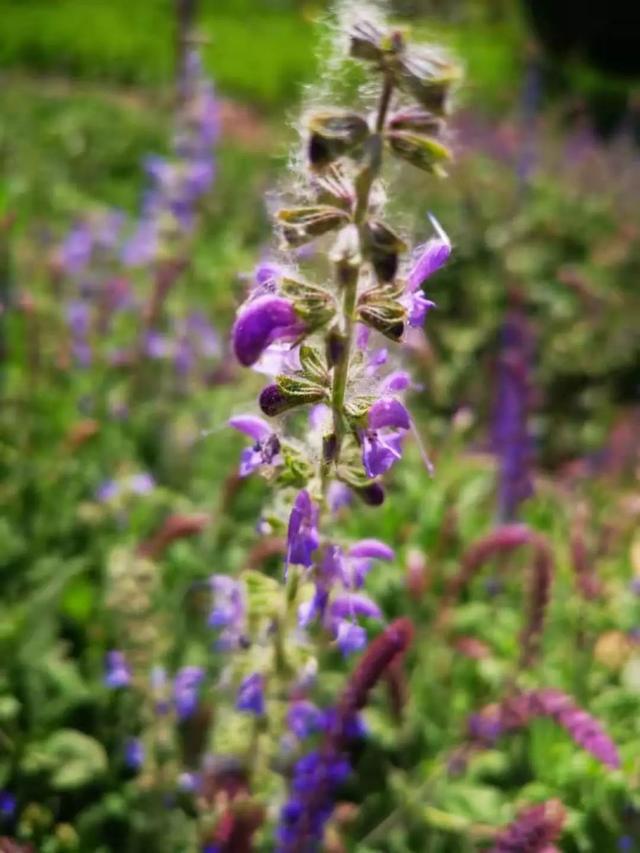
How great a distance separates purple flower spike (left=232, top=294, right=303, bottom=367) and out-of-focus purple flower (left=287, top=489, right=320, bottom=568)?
0.69 feet

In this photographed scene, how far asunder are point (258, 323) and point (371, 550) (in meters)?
0.50

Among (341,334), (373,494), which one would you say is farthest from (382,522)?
(341,334)

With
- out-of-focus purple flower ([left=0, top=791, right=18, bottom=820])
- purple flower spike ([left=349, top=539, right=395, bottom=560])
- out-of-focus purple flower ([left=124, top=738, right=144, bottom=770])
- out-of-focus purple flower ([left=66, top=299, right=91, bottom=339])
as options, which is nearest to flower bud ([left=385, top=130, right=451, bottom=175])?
purple flower spike ([left=349, top=539, right=395, bottom=560])

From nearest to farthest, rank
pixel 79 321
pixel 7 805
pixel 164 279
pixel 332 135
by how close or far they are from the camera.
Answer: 1. pixel 332 135
2. pixel 7 805
3. pixel 164 279
4. pixel 79 321

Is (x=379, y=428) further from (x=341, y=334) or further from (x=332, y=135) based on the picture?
(x=332, y=135)

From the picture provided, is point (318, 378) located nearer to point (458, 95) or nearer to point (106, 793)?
point (458, 95)

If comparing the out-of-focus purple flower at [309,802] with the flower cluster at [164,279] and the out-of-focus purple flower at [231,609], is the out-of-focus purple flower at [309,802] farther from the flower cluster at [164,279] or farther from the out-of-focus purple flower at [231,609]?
the flower cluster at [164,279]

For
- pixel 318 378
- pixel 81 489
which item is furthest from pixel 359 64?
pixel 81 489

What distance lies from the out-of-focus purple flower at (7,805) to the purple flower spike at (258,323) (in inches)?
48.4

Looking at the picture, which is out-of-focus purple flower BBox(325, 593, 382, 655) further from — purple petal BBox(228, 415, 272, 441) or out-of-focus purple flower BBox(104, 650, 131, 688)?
out-of-focus purple flower BBox(104, 650, 131, 688)

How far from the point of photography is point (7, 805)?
1.95 meters

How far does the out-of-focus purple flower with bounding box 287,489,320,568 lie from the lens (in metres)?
1.29

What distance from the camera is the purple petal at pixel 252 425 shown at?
1.44 metres

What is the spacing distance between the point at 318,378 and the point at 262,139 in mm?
8177
